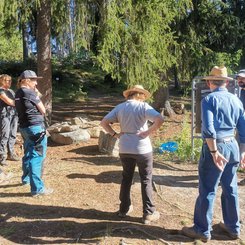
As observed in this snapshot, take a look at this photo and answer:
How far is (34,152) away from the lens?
19.8 feet

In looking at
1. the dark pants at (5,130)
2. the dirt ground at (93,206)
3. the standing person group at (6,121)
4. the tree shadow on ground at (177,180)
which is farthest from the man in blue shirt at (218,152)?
the dark pants at (5,130)

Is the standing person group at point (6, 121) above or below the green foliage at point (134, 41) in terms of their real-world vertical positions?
below

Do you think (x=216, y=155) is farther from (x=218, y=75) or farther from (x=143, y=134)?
(x=143, y=134)

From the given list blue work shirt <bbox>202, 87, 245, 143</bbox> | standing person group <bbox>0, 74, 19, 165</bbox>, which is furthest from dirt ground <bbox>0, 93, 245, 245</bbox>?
blue work shirt <bbox>202, 87, 245, 143</bbox>

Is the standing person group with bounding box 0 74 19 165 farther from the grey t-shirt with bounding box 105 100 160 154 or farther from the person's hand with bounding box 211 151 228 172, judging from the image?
the person's hand with bounding box 211 151 228 172

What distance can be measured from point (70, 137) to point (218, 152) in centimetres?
623

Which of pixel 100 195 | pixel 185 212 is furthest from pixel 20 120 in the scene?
pixel 185 212

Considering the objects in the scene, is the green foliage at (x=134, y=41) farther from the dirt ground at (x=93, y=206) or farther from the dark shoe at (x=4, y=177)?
the dark shoe at (x=4, y=177)

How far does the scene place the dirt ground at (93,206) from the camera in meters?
4.72

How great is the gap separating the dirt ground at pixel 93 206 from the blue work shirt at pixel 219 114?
1.25m

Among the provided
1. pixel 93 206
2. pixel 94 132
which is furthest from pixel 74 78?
pixel 93 206

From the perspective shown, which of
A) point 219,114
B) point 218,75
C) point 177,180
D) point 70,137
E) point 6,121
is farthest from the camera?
point 70,137

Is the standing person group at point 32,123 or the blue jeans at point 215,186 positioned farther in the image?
the standing person group at point 32,123

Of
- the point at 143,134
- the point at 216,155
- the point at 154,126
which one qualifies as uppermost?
the point at 154,126
